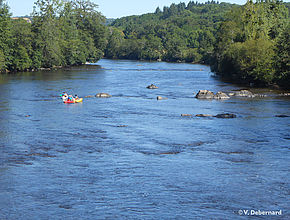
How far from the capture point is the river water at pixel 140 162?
63.4 feet

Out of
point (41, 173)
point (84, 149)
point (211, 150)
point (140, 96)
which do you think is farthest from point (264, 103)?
point (41, 173)

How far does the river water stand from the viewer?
63.4 feet

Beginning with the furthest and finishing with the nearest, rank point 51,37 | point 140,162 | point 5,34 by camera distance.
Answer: point 51,37 → point 5,34 → point 140,162

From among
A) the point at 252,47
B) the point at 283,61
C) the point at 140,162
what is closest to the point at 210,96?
the point at 283,61

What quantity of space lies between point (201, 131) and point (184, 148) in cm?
602

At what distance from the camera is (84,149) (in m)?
29.0

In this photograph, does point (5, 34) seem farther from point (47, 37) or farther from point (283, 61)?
point (283, 61)

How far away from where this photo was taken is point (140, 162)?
26.0m

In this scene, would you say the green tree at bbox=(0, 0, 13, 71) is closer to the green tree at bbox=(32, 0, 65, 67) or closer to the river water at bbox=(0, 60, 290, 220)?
the green tree at bbox=(32, 0, 65, 67)
